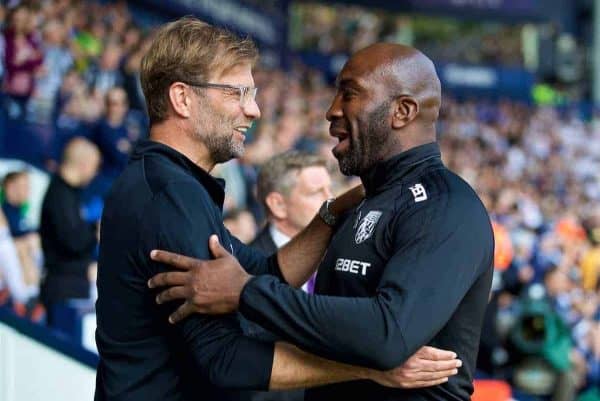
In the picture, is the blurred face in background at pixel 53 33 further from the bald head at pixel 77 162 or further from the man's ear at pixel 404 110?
the man's ear at pixel 404 110

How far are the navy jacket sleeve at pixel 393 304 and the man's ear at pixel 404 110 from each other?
0.34m

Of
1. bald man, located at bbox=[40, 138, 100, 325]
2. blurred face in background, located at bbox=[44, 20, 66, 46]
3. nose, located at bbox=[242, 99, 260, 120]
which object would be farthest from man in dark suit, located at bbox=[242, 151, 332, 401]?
blurred face in background, located at bbox=[44, 20, 66, 46]

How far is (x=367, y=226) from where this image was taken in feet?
9.27

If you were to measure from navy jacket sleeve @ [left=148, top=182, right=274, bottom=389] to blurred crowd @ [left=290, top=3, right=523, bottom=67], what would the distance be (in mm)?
19633

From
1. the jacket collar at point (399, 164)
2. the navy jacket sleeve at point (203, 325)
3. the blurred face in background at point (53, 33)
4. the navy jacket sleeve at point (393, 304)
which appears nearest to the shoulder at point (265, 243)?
the jacket collar at point (399, 164)

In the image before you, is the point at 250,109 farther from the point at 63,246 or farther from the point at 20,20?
the point at 20,20

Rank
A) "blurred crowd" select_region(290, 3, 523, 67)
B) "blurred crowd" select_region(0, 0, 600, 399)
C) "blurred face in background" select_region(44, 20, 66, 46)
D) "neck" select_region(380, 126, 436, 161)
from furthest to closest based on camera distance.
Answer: "blurred crowd" select_region(290, 3, 523, 67) < "blurred face in background" select_region(44, 20, 66, 46) < "blurred crowd" select_region(0, 0, 600, 399) < "neck" select_region(380, 126, 436, 161)

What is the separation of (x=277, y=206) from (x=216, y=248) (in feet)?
7.97

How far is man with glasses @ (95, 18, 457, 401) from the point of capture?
8.57 feet

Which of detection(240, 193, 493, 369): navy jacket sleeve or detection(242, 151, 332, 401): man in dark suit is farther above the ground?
detection(240, 193, 493, 369): navy jacket sleeve

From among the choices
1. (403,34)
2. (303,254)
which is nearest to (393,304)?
(303,254)

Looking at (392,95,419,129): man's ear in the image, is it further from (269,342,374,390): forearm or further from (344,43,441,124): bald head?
(269,342,374,390): forearm

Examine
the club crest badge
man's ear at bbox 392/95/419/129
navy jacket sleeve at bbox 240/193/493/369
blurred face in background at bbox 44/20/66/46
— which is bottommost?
navy jacket sleeve at bbox 240/193/493/369

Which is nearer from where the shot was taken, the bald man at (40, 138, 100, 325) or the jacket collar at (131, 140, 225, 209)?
the jacket collar at (131, 140, 225, 209)
